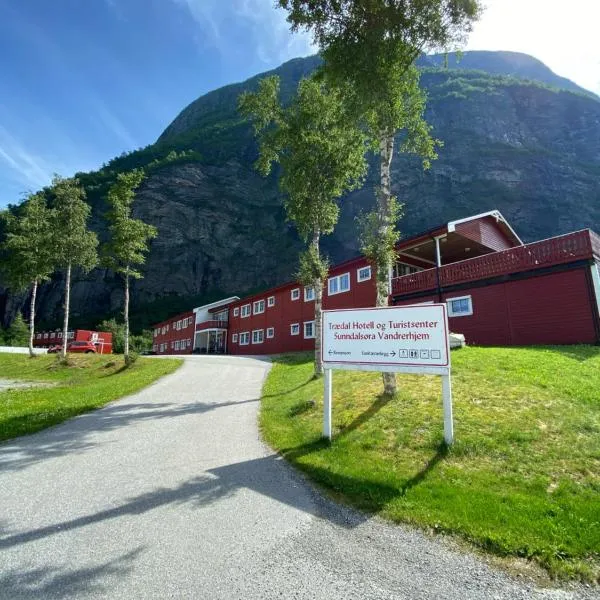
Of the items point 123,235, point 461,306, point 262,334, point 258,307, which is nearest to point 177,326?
point 258,307

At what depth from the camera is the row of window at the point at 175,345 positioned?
59.3 metres

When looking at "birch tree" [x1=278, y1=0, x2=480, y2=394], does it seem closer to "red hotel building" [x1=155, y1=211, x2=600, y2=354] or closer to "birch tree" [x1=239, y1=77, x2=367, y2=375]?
"birch tree" [x1=239, y1=77, x2=367, y2=375]

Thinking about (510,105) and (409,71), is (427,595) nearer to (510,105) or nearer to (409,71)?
(409,71)

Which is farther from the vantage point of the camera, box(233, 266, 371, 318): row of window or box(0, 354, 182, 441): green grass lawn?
box(233, 266, 371, 318): row of window

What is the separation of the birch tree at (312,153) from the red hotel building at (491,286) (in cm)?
507

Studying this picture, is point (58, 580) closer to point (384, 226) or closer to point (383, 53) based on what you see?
point (384, 226)

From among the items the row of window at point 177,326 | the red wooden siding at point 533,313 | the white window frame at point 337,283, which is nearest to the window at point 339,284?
the white window frame at point 337,283

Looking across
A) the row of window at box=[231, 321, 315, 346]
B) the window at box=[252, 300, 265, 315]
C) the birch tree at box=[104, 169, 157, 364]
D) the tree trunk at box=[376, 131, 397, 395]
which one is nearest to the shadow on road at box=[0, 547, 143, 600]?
the tree trunk at box=[376, 131, 397, 395]

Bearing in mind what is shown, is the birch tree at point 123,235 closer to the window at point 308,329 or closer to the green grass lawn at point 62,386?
the green grass lawn at point 62,386

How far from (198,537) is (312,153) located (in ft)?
58.5

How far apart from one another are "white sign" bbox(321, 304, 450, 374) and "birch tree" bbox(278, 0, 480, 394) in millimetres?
4297

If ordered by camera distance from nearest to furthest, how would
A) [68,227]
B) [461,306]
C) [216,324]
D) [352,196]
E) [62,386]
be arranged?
[62,386] → [461,306] → [68,227] → [216,324] → [352,196]

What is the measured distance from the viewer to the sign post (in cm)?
728

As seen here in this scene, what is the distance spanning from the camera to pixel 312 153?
1869 cm
